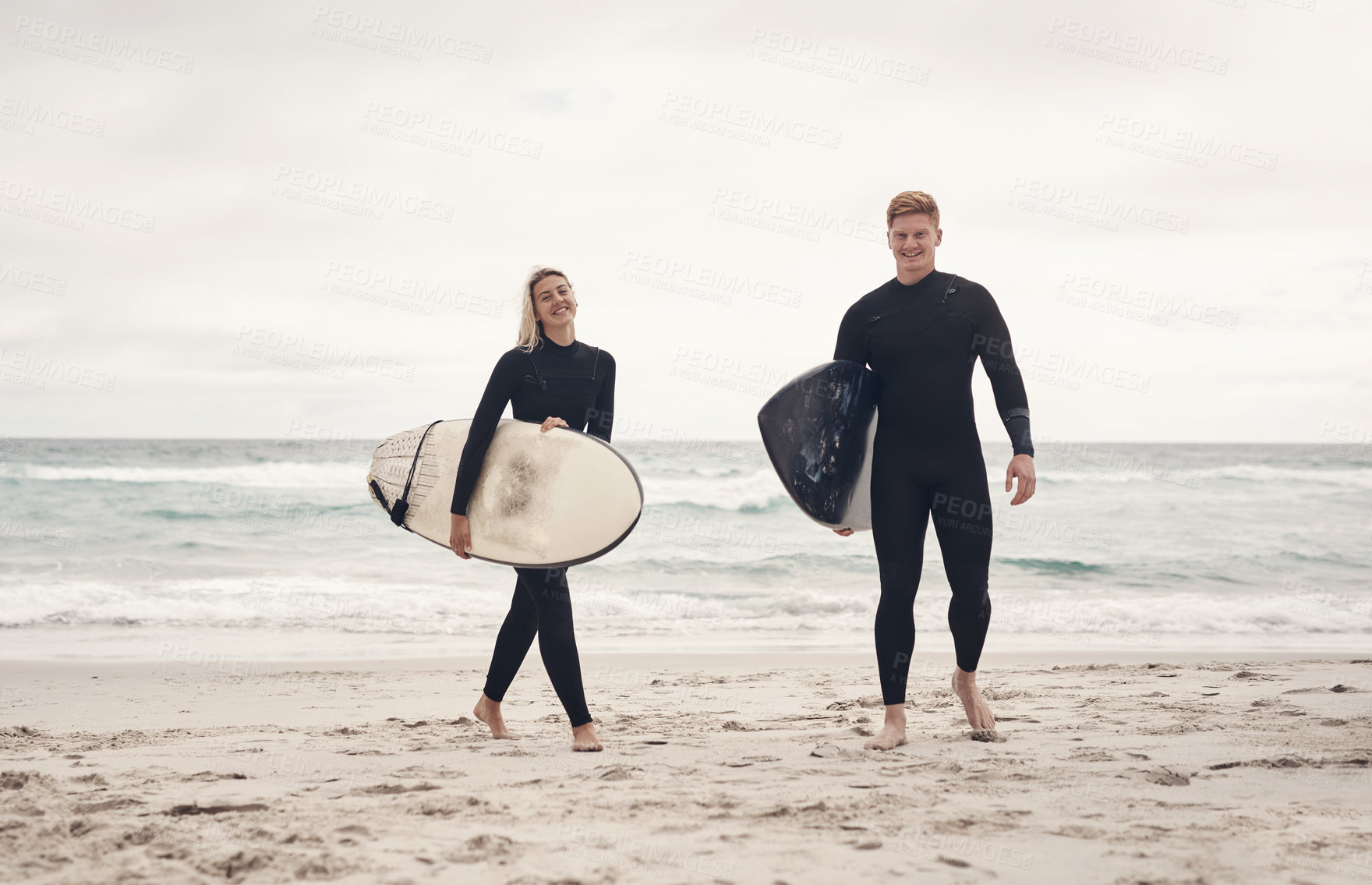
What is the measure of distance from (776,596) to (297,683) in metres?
5.27

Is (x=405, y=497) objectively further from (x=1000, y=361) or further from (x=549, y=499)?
(x=1000, y=361)

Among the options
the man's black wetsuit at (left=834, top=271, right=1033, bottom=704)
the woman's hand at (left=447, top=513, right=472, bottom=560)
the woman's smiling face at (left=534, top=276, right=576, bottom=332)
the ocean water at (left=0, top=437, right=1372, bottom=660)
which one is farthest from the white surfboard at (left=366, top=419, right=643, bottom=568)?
the ocean water at (left=0, top=437, right=1372, bottom=660)

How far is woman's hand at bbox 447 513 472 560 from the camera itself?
3377 mm

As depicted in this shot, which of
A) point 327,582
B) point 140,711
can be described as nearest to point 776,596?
point 327,582

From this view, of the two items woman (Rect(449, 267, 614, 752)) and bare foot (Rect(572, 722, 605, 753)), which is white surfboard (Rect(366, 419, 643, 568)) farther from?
bare foot (Rect(572, 722, 605, 753))

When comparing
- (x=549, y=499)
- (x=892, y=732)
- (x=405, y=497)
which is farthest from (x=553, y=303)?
→ (x=892, y=732)

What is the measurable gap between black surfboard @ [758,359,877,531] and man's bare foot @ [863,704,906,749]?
2.19ft

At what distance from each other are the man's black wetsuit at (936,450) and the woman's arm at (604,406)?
3.25 feet

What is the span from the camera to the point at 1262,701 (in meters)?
4.22

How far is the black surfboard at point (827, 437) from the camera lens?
343 centimetres

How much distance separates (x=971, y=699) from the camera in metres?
3.44

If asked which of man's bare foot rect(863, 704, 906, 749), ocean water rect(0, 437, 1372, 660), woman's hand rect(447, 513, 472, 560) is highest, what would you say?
woman's hand rect(447, 513, 472, 560)

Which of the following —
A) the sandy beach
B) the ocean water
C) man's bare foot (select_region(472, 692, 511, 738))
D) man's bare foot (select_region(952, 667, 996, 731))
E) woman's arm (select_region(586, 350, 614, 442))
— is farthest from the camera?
the ocean water

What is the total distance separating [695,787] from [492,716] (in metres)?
1.16
